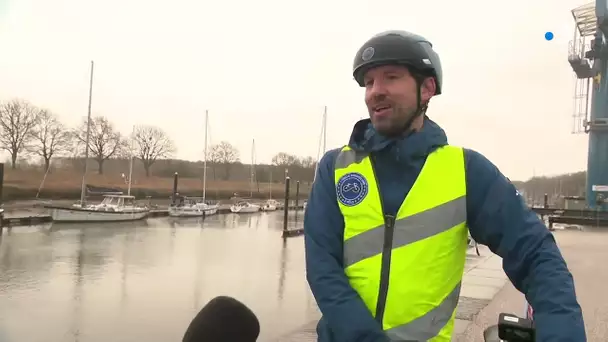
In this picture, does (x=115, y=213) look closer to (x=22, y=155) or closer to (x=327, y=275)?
(x=22, y=155)

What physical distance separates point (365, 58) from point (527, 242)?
755mm

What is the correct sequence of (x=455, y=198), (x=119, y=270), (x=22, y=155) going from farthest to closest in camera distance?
(x=22, y=155), (x=119, y=270), (x=455, y=198)

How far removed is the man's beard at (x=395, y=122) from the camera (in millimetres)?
1696

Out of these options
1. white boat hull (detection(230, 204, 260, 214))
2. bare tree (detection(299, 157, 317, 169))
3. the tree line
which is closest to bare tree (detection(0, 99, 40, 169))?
the tree line

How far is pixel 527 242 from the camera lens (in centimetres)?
150

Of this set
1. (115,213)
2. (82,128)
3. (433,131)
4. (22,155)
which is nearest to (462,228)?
(433,131)

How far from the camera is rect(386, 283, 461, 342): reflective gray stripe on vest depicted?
1525 millimetres

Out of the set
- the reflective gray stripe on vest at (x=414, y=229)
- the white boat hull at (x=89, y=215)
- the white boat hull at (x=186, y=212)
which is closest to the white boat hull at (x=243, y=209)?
the white boat hull at (x=186, y=212)

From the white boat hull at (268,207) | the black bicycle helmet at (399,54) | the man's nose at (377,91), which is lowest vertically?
the white boat hull at (268,207)

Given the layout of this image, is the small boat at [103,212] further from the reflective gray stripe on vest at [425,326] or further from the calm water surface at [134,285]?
the reflective gray stripe on vest at [425,326]

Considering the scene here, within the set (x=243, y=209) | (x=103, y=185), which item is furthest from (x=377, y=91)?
(x=103, y=185)

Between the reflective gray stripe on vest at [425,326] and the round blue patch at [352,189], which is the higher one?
the round blue patch at [352,189]

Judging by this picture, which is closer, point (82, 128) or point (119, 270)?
point (119, 270)

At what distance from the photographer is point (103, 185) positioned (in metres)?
59.2
